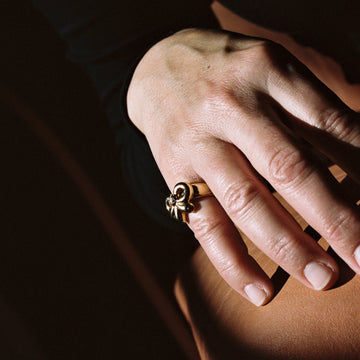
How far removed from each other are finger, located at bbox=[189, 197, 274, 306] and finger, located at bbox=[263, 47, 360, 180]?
0.41ft

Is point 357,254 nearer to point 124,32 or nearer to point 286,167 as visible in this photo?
point 286,167

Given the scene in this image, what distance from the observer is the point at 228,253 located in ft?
1.31

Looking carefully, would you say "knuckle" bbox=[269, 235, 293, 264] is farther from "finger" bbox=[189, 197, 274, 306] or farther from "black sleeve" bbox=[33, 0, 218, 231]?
"black sleeve" bbox=[33, 0, 218, 231]

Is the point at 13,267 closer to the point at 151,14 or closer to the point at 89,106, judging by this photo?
the point at 89,106

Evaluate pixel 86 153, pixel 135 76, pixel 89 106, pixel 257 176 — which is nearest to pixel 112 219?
pixel 86 153

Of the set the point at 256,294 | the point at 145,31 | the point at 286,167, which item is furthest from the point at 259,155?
Result: the point at 145,31

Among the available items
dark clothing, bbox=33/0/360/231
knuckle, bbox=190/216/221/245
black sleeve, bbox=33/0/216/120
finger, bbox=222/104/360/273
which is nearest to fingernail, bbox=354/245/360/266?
finger, bbox=222/104/360/273

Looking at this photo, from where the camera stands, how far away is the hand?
13.4 inches

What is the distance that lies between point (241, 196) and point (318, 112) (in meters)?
0.11

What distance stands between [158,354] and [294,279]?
639mm

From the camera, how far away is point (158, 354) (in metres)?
0.89

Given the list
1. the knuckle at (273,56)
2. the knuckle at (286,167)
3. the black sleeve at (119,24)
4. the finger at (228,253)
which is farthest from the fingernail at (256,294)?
the black sleeve at (119,24)

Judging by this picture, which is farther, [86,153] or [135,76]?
[86,153]

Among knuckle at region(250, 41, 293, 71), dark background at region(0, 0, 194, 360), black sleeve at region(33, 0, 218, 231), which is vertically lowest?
dark background at region(0, 0, 194, 360)
